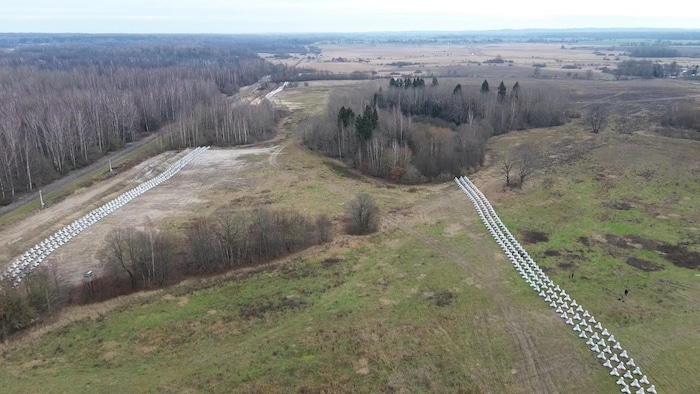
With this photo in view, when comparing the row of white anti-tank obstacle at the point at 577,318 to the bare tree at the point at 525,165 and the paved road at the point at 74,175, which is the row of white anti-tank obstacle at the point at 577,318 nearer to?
the bare tree at the point at 525,165

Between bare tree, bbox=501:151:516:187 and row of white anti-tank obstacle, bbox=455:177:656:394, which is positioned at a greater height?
bare tree, bbox=501:151:516:187

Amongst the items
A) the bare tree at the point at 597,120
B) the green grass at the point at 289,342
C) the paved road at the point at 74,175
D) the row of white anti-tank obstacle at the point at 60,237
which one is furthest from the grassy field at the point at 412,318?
the bare tree at the point at 597,120

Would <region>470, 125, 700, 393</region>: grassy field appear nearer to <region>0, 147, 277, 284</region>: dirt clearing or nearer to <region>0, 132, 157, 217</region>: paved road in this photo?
<region>0, 147, 277, 284</region>: dirt clearing

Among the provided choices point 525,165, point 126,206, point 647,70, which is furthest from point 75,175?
point 647,70

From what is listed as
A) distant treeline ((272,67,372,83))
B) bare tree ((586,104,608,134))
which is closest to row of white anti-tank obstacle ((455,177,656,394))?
bare tree ((586,104,608,134))

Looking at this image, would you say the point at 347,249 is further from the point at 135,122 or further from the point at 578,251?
the point at 135,122

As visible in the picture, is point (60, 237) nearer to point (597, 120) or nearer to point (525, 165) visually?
point (525, 165)
